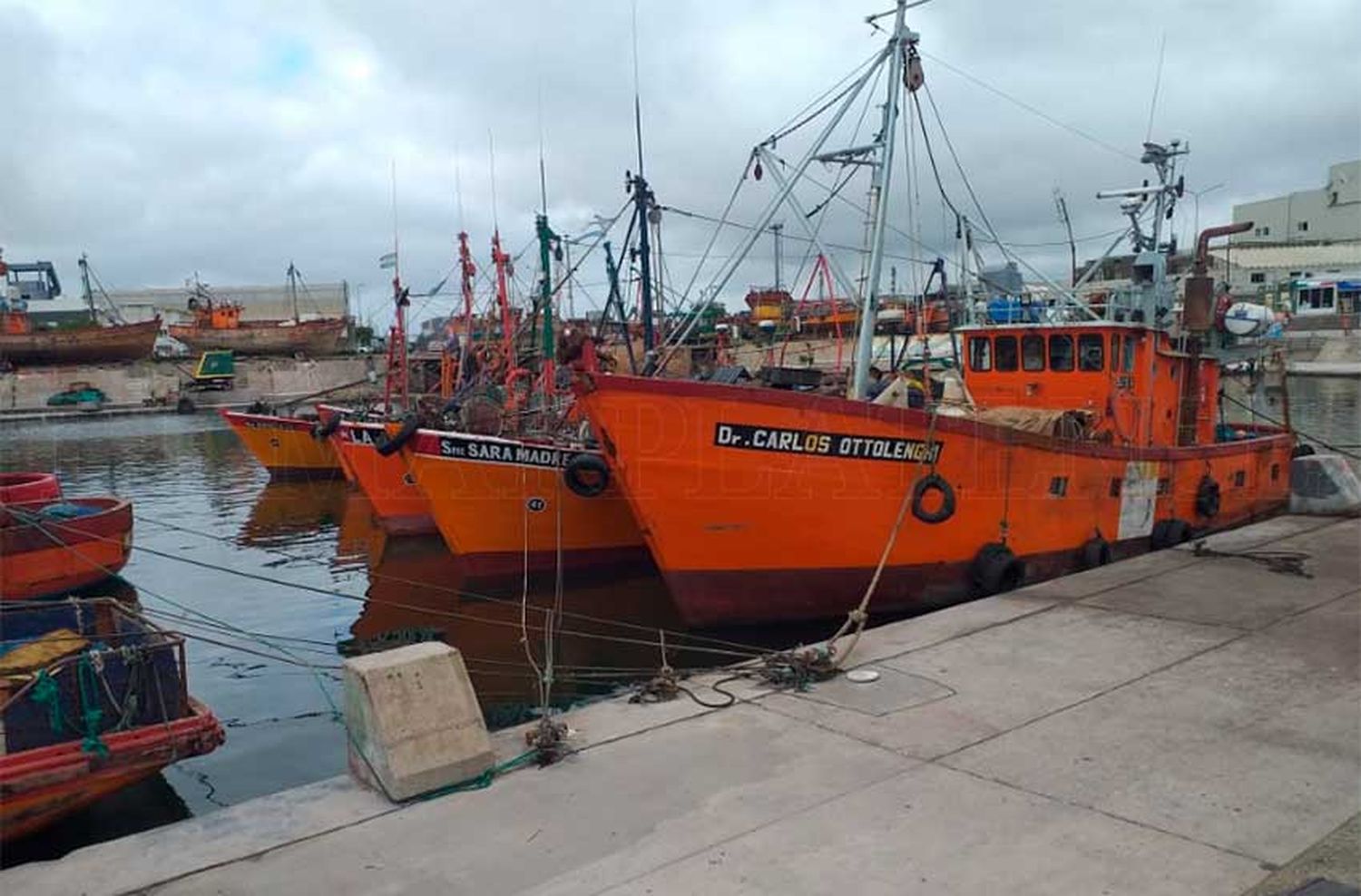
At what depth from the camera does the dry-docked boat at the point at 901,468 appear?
9.03 metres

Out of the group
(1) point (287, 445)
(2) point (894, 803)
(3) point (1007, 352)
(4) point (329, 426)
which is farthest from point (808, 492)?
(1) point (287, 445)

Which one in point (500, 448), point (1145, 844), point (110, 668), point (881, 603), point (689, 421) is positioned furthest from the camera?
point (500, 448)

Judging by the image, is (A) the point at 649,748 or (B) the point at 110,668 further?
(B) the point at 110,668

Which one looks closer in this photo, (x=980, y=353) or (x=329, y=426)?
(x=980, y=353)

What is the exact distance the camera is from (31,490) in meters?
13.5

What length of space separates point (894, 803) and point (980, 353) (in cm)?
918

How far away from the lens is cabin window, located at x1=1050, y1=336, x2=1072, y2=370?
1202cm

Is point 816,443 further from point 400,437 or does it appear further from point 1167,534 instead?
point 400,437

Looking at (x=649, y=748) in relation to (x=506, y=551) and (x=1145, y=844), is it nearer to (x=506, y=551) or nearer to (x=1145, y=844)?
(x=1145, y=844)

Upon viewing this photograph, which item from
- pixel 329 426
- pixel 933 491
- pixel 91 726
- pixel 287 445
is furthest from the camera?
pixel 287 445

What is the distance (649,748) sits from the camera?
552cm

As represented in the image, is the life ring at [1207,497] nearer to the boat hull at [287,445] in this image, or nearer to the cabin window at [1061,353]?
the cabin window at [1061,353]

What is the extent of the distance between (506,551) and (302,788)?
883cm

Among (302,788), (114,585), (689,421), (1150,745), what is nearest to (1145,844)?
(1150,745)
